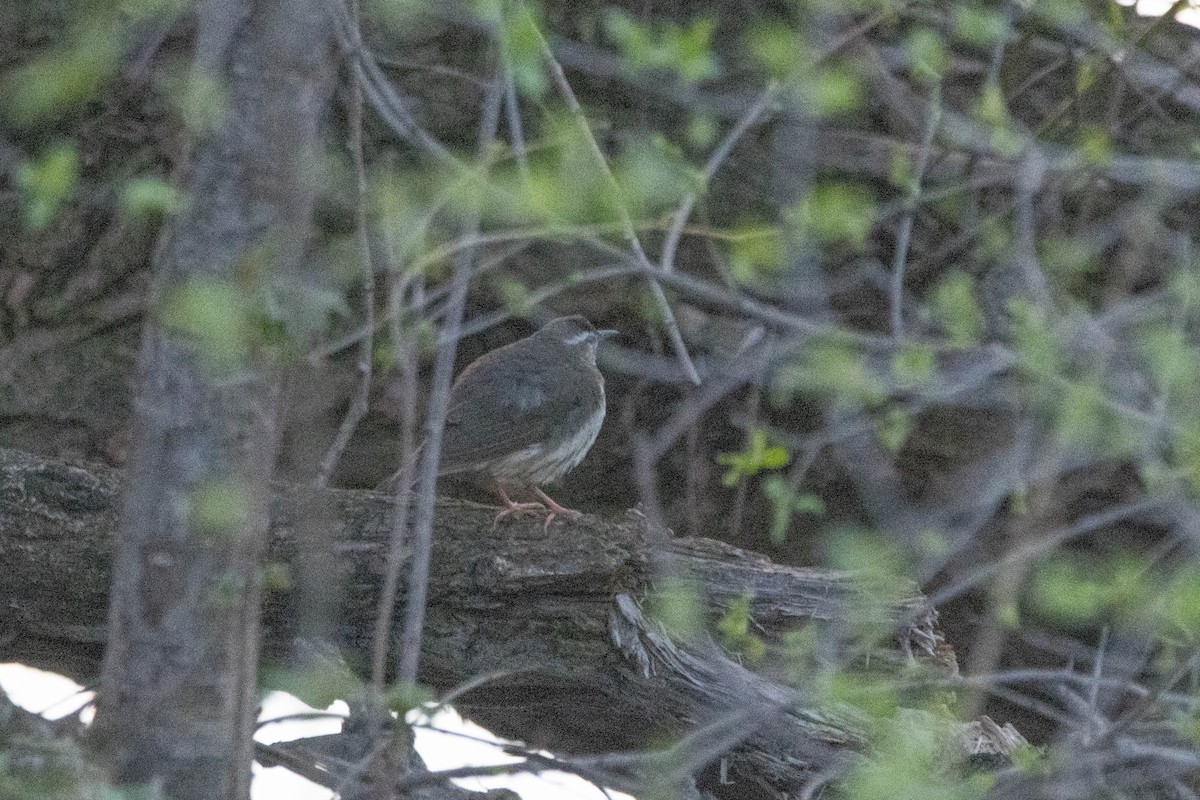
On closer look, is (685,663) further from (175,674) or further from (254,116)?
(254,116)

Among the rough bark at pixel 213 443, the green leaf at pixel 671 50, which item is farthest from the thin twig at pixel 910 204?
the rough bark at pixel 213 443

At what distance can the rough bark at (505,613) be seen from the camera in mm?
4996

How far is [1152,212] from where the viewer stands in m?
6.89

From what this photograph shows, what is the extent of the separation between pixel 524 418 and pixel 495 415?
11cm

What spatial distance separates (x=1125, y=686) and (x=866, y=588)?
155 centimetres

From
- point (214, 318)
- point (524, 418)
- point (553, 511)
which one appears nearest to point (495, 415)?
point (524, 418)

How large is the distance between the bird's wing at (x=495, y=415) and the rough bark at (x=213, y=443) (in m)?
3.18

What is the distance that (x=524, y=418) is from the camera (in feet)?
22.0

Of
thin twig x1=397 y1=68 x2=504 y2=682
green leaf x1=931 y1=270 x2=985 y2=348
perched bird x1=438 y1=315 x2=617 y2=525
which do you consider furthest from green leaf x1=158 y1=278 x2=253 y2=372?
perched bird x1=438 y1=315 x2=617 y2=525

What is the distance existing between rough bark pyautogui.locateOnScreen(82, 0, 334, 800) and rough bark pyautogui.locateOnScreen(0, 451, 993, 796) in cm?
164

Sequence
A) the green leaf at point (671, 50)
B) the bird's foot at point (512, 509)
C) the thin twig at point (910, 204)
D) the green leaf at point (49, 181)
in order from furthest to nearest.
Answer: the thin twig at point (910, 204)
the bird's foot at point (512, 509)
the green leaf at point (671, 50)
the green leaf at point (49, 181)

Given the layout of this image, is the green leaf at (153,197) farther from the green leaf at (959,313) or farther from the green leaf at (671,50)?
the green leaf at (959,313)

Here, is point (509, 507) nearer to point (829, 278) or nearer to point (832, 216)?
point (832, 216)

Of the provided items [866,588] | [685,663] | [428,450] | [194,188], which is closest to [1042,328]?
[866,588]
